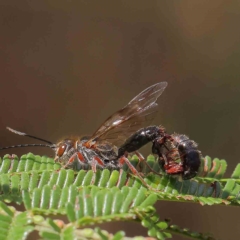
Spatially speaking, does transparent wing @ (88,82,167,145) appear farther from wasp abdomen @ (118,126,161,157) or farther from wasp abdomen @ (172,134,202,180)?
wasp abdomen @ (172,134,202,180)

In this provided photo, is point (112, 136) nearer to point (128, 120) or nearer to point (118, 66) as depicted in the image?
point (128, 120)

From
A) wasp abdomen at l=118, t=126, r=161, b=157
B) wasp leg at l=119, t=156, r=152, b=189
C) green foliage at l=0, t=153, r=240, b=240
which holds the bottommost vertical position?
green foliage at l=0, t=153, r=240, b=240

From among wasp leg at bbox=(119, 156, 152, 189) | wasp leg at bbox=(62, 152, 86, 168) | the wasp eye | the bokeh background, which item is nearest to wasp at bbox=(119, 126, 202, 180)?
wasp leg at bbox=(119, 156, 152, 189)

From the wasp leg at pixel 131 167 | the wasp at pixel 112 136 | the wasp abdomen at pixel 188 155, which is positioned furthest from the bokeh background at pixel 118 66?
the wasp abdomen at pixel 188 155

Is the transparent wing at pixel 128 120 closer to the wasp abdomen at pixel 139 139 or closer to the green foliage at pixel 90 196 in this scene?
the wasp abdomen at pixel 139 139

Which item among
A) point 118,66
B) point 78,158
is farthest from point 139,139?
point 118,66

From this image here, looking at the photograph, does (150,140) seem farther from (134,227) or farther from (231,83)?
(231,83)
